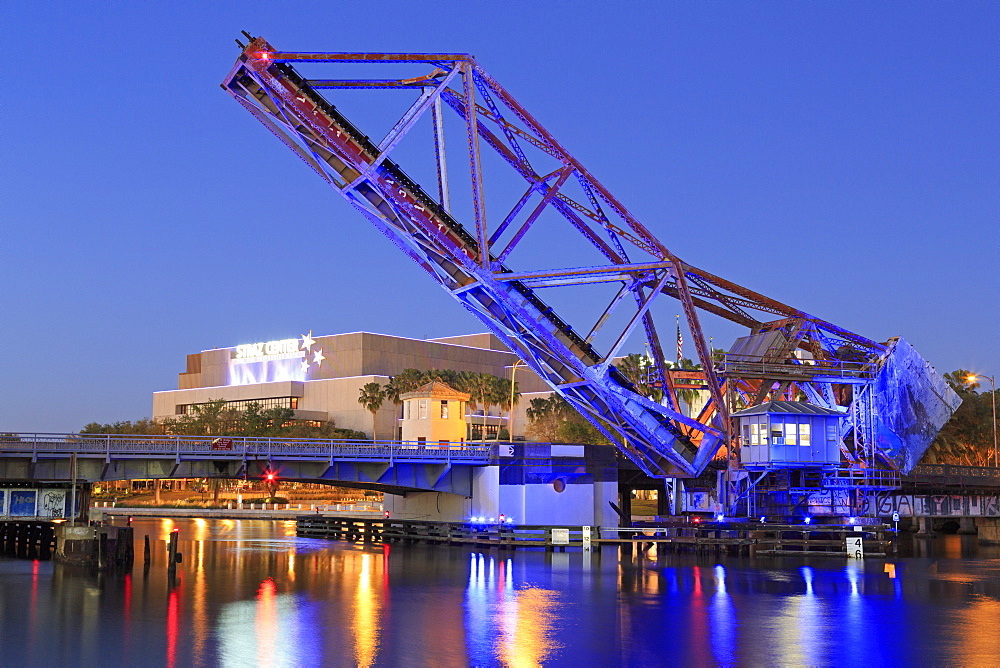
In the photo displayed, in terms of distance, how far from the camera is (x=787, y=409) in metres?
46.8

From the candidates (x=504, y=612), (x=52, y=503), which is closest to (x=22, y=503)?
(x=52, y=503)

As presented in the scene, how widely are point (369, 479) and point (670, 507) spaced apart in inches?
597

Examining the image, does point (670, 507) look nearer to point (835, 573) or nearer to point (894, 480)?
point (894, 480)

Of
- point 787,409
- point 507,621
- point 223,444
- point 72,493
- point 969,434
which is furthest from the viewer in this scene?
point 969,434

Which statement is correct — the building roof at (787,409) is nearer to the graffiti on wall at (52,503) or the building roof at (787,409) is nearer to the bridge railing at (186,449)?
the bridge railing at (186,449)

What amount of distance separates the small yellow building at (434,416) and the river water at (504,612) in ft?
49.5

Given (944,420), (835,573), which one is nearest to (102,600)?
(835,573)

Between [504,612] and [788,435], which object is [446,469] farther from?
[504,612]

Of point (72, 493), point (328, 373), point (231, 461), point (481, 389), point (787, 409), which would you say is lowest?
point (72, 493)

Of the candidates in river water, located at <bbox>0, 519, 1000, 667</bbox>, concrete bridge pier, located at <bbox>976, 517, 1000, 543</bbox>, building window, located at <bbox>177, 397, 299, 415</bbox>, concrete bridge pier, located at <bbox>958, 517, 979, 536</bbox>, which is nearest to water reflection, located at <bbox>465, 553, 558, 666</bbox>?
river water, located at <bbox>0, 519, 1000, 667</bbox>

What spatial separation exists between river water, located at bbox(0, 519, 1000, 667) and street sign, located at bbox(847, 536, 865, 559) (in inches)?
54.9

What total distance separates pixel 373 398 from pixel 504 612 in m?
102

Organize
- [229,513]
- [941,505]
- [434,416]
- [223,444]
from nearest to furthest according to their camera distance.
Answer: [223,444], [434,416], [941,505], [229,513]

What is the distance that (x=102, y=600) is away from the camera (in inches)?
1172
